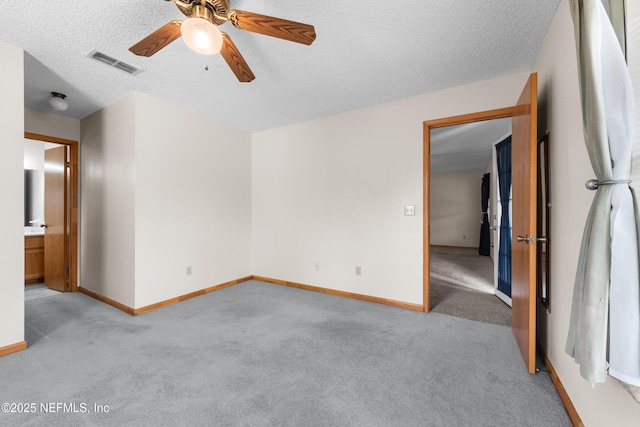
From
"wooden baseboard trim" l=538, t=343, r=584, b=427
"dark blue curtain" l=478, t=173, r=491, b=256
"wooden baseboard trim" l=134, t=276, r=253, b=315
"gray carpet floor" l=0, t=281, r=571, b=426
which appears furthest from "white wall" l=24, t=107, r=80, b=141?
"dark blue curtain" l=478, t=173, r=491, b=256

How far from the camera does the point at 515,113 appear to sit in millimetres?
2324

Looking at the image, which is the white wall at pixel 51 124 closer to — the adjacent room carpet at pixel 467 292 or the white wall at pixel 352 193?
the white wall at pixel 352 193

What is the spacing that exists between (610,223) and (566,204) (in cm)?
77

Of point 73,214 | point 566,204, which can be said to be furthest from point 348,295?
point 73,214

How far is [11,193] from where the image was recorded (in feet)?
7.15

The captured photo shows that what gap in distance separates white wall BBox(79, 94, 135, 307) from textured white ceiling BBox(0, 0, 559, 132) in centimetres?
28

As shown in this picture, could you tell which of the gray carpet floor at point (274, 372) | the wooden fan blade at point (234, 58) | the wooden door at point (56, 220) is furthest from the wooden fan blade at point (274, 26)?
the wooden door at point (56, 220)

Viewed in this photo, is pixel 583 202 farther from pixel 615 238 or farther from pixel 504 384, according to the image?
pixel 504 384

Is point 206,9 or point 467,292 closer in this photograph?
point 206,9

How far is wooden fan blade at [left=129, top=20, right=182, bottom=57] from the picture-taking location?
1.55m

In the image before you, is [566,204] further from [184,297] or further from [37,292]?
[37,292]

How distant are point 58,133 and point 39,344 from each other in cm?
278

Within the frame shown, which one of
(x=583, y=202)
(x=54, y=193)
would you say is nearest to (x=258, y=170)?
(x=54, y=193)

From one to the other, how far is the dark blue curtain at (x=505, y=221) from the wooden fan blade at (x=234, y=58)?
3272mm
